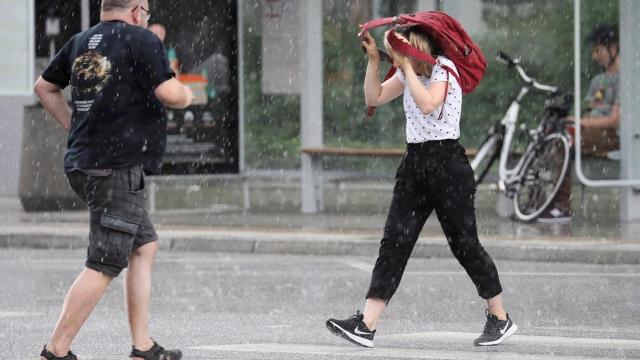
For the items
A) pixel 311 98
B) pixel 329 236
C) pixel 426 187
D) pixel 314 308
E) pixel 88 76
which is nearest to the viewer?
pixel 88 76

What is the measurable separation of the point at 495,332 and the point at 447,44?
53.0 inches

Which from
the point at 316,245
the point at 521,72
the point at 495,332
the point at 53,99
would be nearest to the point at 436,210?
the point at 495,332

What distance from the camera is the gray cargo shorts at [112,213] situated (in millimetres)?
6363

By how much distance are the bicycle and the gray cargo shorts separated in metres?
8.35

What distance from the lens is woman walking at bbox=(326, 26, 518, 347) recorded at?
7.28 m

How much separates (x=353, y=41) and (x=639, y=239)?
481 cm

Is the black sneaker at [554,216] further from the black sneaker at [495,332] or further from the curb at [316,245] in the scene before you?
the black sneaker at [495,332]

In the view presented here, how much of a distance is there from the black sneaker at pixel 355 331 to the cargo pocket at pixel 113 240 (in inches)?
52.0

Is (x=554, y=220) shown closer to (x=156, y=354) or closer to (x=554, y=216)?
(x=554, y=216)

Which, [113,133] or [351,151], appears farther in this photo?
[351,151]

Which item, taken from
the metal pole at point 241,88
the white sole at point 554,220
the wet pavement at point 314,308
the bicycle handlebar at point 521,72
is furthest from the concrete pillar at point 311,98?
the wet pavement at point 314,308

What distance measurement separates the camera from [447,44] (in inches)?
285

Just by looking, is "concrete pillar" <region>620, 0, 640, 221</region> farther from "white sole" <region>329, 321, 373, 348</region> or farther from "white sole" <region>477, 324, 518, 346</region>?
"white sole" <region>329, 321, 373, 348</region>

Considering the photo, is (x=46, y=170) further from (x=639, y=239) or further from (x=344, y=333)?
(x=344, y=333)
